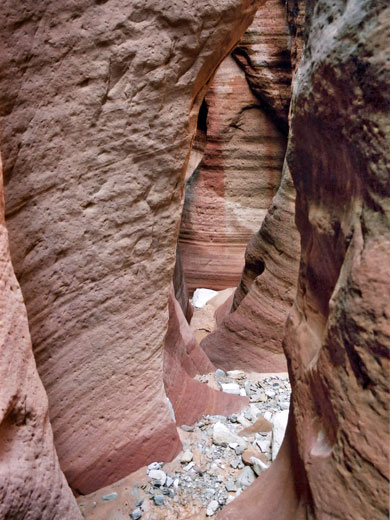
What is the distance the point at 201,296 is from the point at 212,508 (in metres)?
5.36

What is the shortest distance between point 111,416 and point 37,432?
611 millimetres

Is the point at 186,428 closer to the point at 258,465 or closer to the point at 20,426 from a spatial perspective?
the point at 258,465

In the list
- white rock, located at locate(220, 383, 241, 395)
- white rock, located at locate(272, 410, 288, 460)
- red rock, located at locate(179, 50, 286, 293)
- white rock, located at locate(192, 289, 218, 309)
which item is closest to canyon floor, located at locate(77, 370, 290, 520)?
white rock, located at locate(272, 410, 288, 460)

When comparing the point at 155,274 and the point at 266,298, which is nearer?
the point at 155,274

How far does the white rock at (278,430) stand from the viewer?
2061 mm

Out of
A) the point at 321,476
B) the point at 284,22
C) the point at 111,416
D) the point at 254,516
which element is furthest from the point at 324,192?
the point at 284,22

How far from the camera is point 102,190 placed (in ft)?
5.69

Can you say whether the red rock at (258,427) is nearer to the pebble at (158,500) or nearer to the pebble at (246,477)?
the pebble at (246,477)

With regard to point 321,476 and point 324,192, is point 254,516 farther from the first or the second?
point 324,192

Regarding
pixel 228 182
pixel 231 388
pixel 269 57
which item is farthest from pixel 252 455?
pixel 269 57

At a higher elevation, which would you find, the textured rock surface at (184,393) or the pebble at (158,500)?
the pebble at (158,500)

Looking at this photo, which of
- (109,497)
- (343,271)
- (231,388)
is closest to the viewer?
(343,271)

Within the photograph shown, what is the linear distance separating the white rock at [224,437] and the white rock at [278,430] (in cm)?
14

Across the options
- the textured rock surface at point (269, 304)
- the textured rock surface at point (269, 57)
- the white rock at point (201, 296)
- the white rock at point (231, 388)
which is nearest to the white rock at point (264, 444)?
the white rock at point (231, 388)
